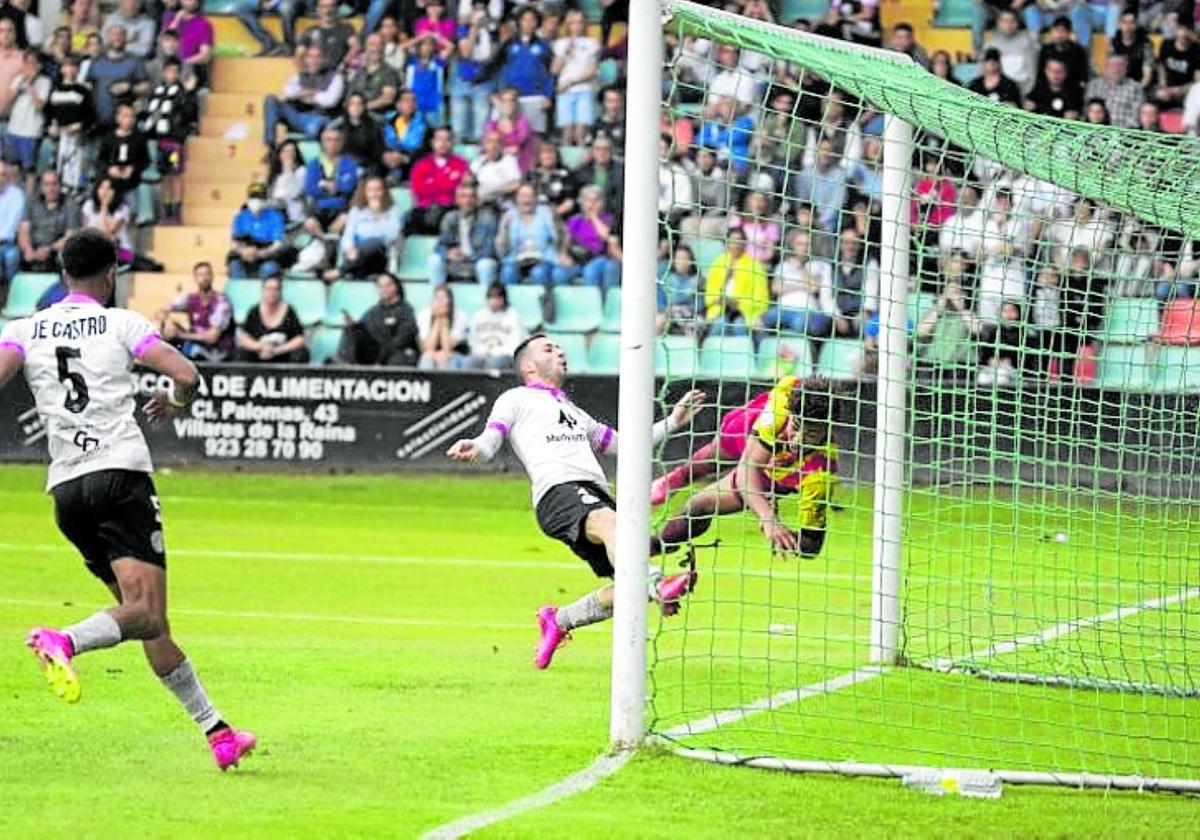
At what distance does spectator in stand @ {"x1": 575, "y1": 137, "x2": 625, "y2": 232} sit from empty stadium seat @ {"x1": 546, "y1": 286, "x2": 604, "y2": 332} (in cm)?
114

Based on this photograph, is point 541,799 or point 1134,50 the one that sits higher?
point 1134,50

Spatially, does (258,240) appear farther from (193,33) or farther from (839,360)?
(839,360)

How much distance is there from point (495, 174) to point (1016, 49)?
639 centimetres

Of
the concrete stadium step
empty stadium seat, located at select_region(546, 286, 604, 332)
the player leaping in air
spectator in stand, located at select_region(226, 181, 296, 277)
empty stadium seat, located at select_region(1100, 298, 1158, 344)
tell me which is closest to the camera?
the player leaping in air

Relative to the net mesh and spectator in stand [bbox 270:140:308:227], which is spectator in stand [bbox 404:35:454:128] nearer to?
spectator in stand [bbox 270:140:308:227]

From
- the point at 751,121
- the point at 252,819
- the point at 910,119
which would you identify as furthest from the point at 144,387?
the point at 252,819

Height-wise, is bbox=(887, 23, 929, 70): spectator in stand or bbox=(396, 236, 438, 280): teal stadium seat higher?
bbox=(887, 23, 929, 70): spectator in stand

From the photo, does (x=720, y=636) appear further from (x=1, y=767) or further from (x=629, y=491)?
(x=1, y=767)

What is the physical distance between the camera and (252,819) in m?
7.69

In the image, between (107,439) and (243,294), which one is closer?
(107,439)

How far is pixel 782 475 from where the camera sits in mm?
11695

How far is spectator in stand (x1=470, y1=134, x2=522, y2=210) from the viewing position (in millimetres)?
25812

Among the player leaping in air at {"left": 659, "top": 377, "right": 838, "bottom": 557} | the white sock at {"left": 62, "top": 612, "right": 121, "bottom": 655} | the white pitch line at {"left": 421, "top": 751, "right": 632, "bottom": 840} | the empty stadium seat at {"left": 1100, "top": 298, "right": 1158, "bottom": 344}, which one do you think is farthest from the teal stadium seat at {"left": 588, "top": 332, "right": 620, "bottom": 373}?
the white sock at {"left": 62, "top": 612, "right": 121, "bottom": 655}

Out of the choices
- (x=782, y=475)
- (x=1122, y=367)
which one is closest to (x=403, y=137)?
(x=1122, y=367)
